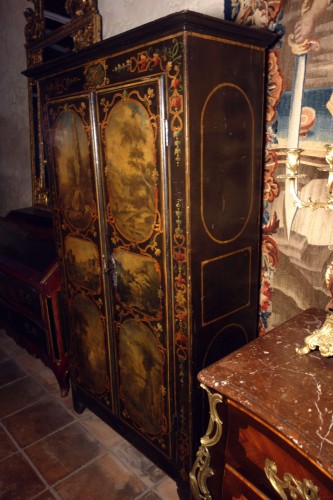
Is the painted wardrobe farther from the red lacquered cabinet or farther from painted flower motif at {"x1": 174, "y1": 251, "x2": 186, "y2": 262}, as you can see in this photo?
the red lacquered cabinet

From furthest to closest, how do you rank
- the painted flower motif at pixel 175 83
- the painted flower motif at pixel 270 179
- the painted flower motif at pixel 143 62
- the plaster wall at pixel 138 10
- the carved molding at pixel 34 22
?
the carved molding at pixel 34 22
the plaster wall at pixel 138 10
the painted flower motif at pixel 270 179
the painted flower motif at pixel 143 62
the painted flower motif at pixel 175 83

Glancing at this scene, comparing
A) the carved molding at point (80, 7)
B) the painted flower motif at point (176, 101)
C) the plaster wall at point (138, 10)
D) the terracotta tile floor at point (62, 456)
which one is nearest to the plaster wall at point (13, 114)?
the carved molding at point (80, 7)

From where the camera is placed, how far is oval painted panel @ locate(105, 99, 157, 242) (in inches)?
67.6

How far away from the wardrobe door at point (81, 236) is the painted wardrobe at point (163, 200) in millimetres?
12

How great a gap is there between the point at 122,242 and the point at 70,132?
730 millimetres

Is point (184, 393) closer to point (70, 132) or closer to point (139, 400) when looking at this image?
point (139, 400)

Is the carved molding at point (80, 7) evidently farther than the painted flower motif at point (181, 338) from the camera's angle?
Yes

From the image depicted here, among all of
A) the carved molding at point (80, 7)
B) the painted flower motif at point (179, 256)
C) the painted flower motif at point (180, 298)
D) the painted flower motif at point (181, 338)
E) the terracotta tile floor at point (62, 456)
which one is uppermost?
the carved molding at point (80, 7)

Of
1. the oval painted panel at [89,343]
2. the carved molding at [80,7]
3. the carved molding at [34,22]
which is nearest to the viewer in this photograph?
the oval painted panel at [89,343]

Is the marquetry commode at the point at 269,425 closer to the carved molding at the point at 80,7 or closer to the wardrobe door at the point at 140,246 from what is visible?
the wardrobe door at the point at 140,246

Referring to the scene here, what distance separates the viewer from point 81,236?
7.58ft

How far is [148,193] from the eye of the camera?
177cm

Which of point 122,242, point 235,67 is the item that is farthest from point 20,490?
point 235,67

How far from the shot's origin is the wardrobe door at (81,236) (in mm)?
2102
